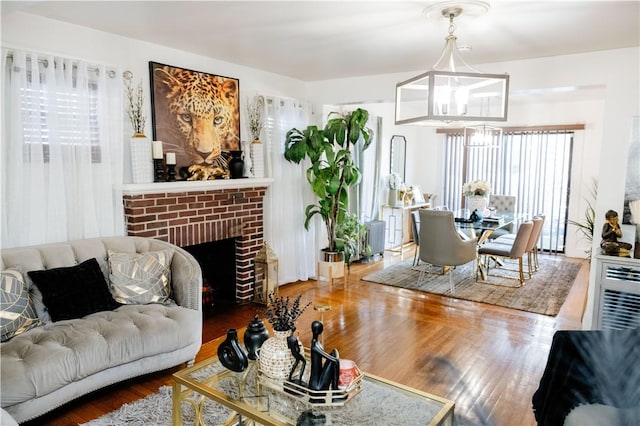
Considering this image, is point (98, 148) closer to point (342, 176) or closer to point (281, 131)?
point (281, 131)

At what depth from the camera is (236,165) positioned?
4.26 metres

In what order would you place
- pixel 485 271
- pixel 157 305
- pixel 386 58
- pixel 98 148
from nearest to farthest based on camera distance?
pixel 157 305, pixel 98 148, pixel 386 58, pixel 485 271

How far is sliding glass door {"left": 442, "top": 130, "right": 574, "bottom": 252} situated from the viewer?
6.86 meters

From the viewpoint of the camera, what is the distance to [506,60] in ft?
12.9

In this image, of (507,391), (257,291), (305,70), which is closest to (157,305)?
(257,291)

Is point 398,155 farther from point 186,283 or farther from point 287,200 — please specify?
point 186,283

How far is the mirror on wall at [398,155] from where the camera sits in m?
7.46

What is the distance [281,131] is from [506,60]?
2328 millimetres

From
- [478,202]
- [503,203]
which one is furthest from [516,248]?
[503,203]

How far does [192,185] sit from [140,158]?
51 centimetres

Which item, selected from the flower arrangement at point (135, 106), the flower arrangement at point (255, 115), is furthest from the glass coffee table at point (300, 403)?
the flower arrangement at point (255, 115)

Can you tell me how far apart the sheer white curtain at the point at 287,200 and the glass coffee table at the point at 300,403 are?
275cm

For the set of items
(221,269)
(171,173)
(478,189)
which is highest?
(171,173)

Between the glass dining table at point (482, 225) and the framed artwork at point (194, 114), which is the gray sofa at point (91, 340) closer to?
the framed artwork at point (194, 114)
